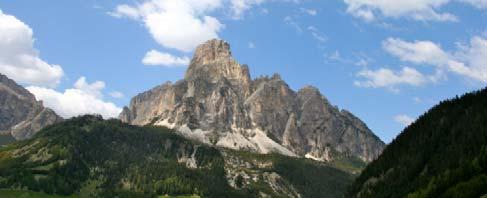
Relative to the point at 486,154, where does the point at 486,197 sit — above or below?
below

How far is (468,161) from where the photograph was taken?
193000 millimetres

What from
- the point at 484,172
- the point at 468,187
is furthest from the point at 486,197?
the point at 484,172

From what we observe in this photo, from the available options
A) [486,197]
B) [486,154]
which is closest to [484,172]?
[486,154]

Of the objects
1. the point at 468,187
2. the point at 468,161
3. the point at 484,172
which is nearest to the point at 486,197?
the point at 468,187

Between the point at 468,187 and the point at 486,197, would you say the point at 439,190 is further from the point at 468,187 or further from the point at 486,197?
the point at 486,197

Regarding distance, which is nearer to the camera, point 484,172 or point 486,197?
point 486,197

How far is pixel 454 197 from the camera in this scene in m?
168

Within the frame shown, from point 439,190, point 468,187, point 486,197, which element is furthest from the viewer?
point 439,190

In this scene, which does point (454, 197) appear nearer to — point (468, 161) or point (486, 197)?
point (486, 197)

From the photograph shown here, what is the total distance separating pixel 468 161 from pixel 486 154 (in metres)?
7.13

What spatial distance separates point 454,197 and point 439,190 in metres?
17.6

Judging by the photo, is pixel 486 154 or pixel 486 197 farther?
pixel 486 154

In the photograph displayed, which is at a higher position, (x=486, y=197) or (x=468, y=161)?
(x=468, y=161)

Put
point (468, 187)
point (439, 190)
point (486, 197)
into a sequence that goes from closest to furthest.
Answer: point (486, 197) < point (468, 187) < point (439, 190)
